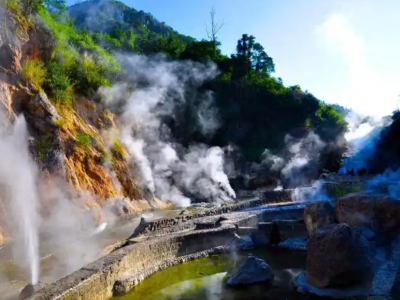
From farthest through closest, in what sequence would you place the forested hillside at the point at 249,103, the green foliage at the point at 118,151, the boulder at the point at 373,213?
the forested hillside at the point at 249,103, the green foliage at the point at 118,151, the boulder at the point at 373,213

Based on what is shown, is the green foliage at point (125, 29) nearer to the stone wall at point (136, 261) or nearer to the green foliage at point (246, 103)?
the green foliage at point (246, 103)

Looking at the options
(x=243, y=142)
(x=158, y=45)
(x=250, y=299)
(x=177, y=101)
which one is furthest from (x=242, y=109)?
(x=250, y=299)

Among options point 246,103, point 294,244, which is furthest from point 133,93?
point 294,244

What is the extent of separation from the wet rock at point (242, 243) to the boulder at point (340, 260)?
3.87 meters

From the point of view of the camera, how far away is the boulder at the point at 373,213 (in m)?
9.19

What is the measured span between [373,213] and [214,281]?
4359 millimetres

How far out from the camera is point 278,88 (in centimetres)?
3653

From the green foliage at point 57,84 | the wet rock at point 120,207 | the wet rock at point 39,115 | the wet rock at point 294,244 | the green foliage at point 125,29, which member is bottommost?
the wet rock at point 294,244

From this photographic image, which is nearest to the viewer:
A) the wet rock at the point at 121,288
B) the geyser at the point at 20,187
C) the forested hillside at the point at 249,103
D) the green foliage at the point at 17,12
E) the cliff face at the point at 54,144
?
the wet rock at the point at 121,288

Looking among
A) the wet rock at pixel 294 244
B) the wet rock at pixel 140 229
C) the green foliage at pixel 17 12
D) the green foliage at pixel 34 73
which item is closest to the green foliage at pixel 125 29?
the green foliage at pixel 17 12

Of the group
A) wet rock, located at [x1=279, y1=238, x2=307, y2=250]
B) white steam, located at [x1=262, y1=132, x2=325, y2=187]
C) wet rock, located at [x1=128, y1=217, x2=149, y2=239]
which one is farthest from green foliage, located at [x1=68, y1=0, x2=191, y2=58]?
wet rock, located at [x1=279, y1=238, x2=307, y2=250]

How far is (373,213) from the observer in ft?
30.8

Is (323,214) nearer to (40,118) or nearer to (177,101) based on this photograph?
(40,118)

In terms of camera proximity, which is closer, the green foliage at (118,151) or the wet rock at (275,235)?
the wet rock at (275,235)
